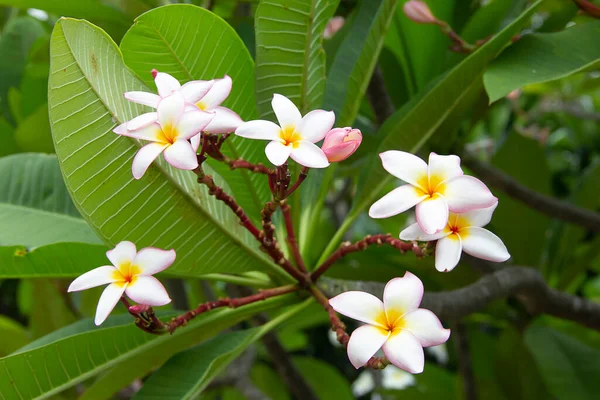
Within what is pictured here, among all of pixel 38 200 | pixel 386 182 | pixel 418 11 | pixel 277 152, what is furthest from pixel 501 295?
pixel 38 200

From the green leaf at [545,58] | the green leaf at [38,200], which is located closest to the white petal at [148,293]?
the green leaf at [38,200]

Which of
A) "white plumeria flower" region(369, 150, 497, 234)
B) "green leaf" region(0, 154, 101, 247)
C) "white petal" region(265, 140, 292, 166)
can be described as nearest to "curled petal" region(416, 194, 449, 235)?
"white plumeria flower" region(369, 150, 497, 234)

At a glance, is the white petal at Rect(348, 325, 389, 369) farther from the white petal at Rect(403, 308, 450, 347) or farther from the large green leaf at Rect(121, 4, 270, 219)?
the large green leaf at Rect(121, 4, 270, 219)

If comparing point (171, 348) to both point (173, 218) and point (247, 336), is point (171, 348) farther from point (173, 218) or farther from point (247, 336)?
point (173, 218)

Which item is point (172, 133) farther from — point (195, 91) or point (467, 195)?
point (467, 195)

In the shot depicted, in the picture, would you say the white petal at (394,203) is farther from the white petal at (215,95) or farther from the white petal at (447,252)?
the white petal at (215,95)
